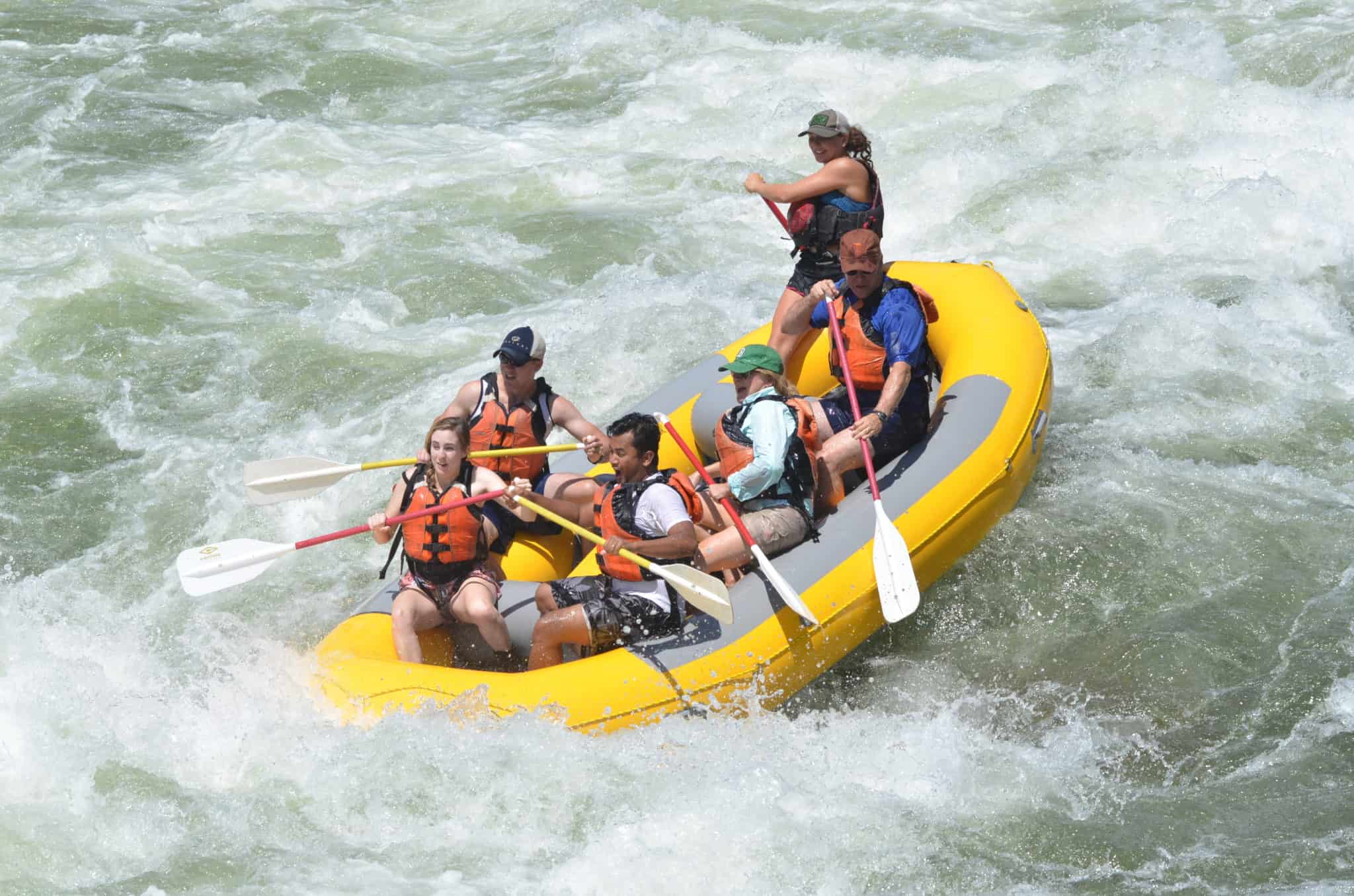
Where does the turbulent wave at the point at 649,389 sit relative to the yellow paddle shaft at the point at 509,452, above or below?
below

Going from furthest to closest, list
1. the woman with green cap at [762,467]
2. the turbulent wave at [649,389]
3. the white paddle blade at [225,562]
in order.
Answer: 1. the white paddle blade at [225,562]
2. the woman with green cap at [762,467]
3. the turbulent wave at [649,389]

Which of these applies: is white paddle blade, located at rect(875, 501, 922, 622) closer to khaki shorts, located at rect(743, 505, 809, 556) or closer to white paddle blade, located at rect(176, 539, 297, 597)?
khaki shorts, located at rect(743, 505, 809, 556)

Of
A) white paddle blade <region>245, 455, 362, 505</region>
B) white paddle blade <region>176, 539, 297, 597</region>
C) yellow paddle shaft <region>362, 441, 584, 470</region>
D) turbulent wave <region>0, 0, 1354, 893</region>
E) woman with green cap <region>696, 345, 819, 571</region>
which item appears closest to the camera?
turbulent wave <region>0, 0, 1354, 893</region>

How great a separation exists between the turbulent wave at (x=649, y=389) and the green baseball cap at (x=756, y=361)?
115 centimetres

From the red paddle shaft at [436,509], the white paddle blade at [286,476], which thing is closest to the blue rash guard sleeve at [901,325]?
the red paddle shaft at [436,509]

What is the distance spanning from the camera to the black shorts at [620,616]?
4.90 m

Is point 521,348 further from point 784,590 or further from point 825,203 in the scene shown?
point 825,203

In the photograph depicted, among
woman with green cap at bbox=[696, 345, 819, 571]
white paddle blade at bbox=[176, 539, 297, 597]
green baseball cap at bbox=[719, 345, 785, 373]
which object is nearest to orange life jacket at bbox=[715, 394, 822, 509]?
woman with green cap at bbox=[696, 345, 819, 571]

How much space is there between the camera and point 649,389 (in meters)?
7.61

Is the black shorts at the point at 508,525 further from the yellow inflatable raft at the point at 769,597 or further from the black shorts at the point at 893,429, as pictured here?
the black shorts at the point at 893,429

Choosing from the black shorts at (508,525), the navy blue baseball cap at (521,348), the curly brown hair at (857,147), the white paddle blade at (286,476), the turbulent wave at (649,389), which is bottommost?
the turbulent wave at (649,389)

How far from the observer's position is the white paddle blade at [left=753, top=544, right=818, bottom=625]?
4.80 meters

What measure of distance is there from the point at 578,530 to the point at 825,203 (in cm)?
190

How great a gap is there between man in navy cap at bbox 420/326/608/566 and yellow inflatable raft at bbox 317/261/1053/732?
20 cm
